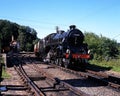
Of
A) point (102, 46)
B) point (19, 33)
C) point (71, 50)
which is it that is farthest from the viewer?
point (19, 33)

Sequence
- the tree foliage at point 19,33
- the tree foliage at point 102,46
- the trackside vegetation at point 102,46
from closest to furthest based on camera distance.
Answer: the trackside vegetation at point 102,46, the tree foliage at point 102,46, the tree foliage at point 19,33

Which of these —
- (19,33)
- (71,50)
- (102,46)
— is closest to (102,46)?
(102,46)

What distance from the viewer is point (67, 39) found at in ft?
82.1

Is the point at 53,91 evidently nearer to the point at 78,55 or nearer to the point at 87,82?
the point at 87,82

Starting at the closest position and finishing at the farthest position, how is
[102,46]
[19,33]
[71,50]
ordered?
[71,50]
[102,46]
[19,33]

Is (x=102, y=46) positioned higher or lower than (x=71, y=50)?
higher

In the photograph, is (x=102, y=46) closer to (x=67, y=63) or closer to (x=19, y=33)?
(x=67, y=63)

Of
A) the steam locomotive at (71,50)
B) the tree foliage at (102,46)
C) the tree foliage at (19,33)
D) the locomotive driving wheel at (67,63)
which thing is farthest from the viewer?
the tree foliage at (19,33)

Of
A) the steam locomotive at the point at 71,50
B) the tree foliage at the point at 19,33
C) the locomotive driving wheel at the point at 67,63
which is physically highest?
the tree foliage at the point at 19,33

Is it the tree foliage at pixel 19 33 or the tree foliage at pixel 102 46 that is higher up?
the tree foliage at pixel 19 33

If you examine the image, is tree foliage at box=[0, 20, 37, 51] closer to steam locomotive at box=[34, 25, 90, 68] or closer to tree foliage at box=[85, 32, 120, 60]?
tree foliage at box=[85, 32, 120, 60]

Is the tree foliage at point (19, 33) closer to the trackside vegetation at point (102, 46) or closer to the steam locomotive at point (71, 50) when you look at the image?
the trackside vegetation at point (102, 46)

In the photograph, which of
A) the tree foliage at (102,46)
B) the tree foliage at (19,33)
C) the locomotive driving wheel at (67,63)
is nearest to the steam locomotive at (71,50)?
the locomotive driving wheel at (67,63)

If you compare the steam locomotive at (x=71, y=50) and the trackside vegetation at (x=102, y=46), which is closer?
the steam locomotive at (x=71, y=50)
